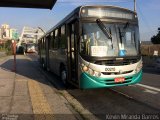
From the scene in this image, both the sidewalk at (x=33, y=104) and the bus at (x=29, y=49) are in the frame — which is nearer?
the sidewalk at (x=33, y=104)

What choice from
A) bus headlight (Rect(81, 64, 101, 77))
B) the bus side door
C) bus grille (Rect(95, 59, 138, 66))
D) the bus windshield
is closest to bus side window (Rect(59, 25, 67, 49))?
the bus side door

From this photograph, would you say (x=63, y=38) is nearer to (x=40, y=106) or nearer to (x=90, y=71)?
(x=90, y=71)

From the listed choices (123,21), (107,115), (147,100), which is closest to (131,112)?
(107,115)

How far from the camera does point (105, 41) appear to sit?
10484 millimetres

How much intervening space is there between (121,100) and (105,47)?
68.3 inches

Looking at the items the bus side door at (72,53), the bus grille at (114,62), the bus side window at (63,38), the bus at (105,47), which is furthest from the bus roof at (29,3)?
the bus grille at (114,62)

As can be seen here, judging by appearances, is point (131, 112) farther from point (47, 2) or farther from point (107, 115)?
point (47, 2)

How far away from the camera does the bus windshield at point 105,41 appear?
34.2 ft

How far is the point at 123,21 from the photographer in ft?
35.8

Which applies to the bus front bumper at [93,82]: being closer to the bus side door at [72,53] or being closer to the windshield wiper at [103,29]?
the bus side door at [72,53]

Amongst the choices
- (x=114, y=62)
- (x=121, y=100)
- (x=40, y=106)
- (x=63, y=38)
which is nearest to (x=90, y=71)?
(x=114, y=62)

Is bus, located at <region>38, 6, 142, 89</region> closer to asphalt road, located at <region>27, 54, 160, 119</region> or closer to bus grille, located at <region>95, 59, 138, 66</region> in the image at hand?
bus grille, located at <region>95, 59, 138, 66</region>

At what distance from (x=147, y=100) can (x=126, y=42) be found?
1.99 meters

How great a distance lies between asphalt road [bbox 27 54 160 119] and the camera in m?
8.80
